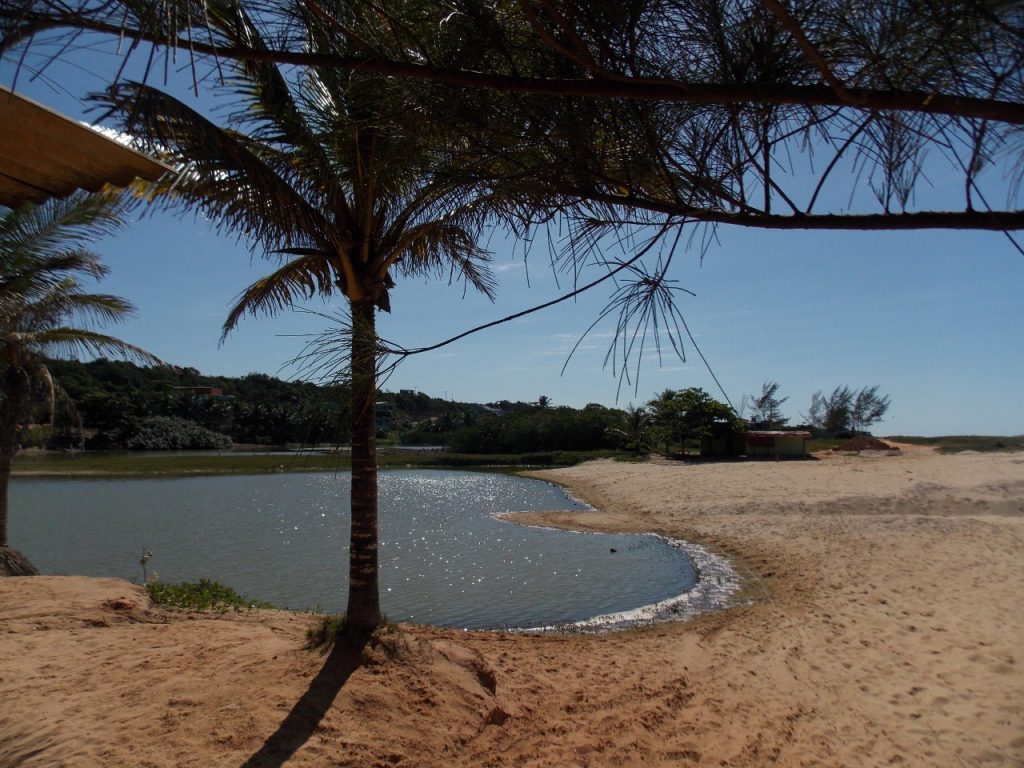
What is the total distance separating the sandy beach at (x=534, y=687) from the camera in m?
3.86

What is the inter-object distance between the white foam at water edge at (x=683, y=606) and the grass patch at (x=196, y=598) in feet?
11.4

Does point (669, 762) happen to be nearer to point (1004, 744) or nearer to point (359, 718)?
point (359, 718)

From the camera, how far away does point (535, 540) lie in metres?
16.1

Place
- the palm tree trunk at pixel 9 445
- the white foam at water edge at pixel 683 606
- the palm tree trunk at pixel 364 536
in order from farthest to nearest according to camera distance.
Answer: the white foam at water edge at pixel 683 606 < the palm tree trunk at pixel 9 445 < the palm tree trunk at pixel 364 536

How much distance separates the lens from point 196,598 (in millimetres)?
7199

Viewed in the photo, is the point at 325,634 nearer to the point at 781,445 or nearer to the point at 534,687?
the point at 534,687

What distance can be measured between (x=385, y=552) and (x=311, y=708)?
423 inches

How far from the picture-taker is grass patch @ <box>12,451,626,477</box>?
37250mm

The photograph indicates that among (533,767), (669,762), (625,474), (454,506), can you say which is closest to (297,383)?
(533,767)

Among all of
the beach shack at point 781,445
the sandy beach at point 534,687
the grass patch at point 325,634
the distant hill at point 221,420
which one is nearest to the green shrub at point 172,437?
the distant hill at point 221,420

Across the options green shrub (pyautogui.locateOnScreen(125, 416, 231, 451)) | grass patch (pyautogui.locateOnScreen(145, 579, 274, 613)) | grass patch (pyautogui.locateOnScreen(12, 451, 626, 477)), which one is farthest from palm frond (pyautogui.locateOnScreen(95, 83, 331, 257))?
green shrub (pyautogui.locateOnScreen(125, 416, 231, 451))

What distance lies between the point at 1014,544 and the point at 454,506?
16.5 metres

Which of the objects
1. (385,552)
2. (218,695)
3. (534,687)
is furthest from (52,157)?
(385,552)

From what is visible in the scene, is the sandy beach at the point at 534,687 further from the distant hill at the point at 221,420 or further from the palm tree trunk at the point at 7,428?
the distant hill at the point at 221,420
